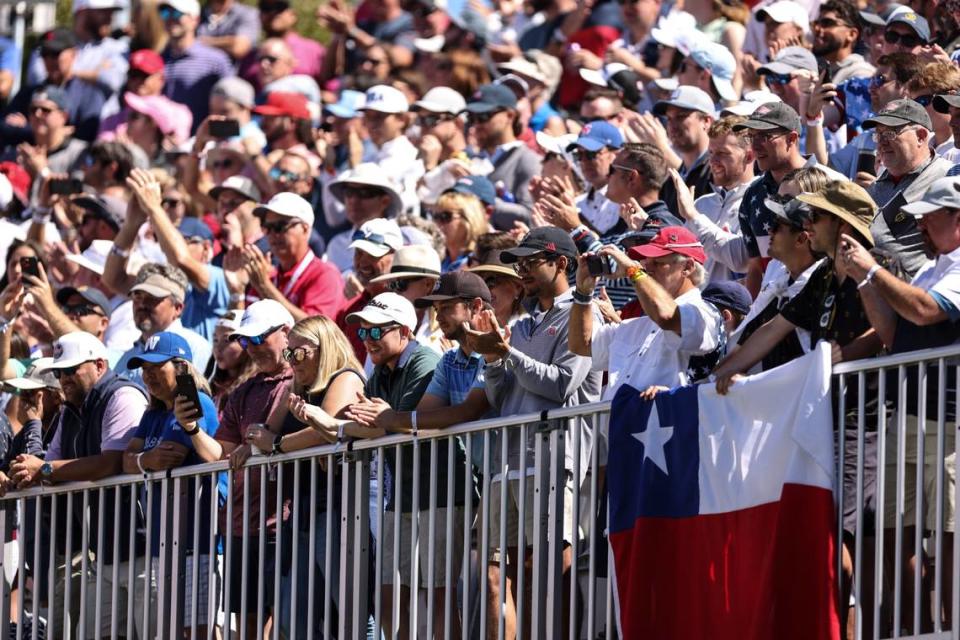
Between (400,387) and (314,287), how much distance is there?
2.85 meters

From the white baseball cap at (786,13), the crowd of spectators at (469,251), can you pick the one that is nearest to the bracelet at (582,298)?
the crowd of spectators at (469,251)

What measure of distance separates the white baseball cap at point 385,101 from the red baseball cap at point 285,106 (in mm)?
1501

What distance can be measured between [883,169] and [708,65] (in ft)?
11.9

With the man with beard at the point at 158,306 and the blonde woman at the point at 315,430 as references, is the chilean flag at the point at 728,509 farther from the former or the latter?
the man with beard at the point at 158,306

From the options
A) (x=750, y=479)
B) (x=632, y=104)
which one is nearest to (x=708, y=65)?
(x=632, y=104)

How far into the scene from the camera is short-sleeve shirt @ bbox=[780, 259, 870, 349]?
7.98m

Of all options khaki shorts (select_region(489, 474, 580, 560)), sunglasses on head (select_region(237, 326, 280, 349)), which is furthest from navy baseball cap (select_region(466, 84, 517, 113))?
khaki shorts (select_region(489, 474, 580, 560))

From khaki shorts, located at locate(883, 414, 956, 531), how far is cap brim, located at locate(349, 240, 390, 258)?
16.0 ft

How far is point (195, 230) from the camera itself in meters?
14.3

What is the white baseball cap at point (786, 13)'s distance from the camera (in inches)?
548

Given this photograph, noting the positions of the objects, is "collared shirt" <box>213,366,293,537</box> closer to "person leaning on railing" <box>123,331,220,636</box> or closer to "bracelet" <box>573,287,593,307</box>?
"person leaning on railing" <box>123,331,220,636</box>

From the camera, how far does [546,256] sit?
9.66m

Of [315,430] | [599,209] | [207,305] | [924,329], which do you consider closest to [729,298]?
[924,329]

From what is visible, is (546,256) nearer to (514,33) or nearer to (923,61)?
(923,61)
